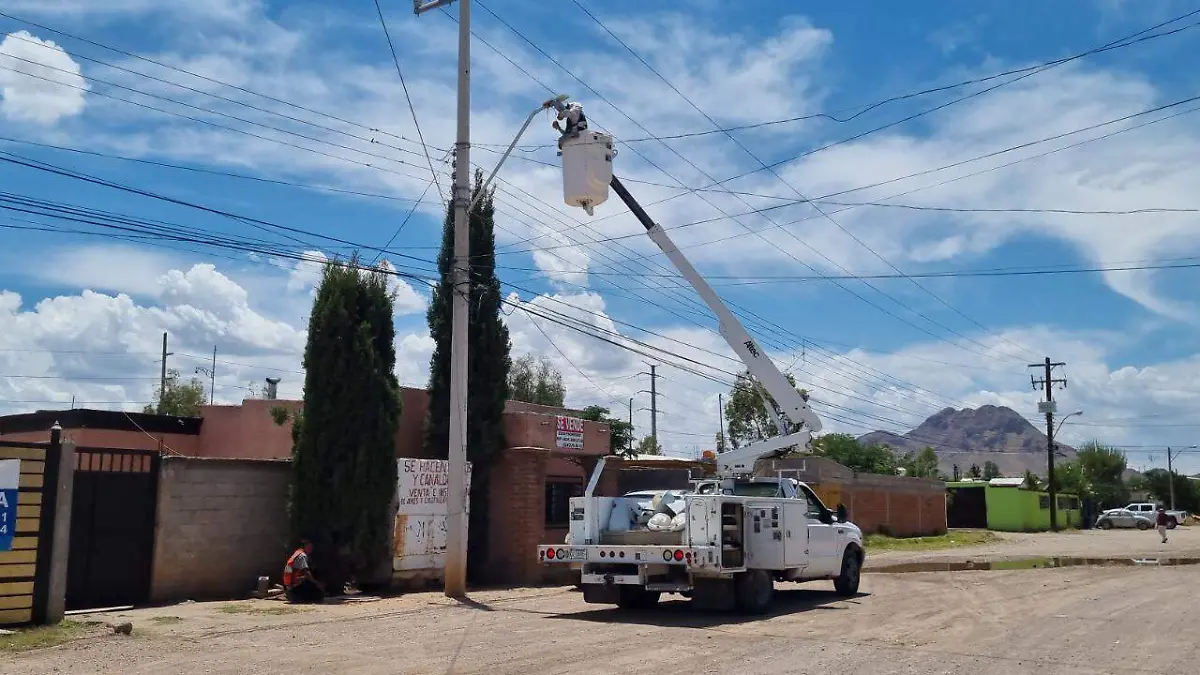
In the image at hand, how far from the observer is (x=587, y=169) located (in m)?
17.3

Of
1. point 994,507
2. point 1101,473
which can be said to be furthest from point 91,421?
point 1101,473

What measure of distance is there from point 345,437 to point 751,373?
288 inches

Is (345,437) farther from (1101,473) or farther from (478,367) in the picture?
(1101,473)

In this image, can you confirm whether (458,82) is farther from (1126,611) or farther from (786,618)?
(1126,611)

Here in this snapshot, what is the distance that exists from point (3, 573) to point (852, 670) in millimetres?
9820

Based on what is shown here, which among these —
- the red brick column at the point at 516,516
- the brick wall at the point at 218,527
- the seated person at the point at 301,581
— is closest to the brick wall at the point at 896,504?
the red brick column at the point at 516,516

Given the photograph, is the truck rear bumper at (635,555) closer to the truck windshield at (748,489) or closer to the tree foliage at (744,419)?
the truck windshield at (748,489)

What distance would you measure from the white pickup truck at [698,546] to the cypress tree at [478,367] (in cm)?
593

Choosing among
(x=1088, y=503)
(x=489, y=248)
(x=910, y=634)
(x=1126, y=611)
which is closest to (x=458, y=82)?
(x=489, y=248)

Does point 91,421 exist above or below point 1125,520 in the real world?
above

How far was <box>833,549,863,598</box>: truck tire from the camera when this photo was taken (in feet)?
61.3

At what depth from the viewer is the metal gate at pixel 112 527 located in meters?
15.5

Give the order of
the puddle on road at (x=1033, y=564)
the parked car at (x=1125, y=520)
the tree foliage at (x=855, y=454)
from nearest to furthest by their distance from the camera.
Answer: the puddle on road at (x=1033, y=564) < the tree foliage at (x=855, y=454) < the parked car at (x=1125, y=520)

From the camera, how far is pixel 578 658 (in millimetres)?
11195
